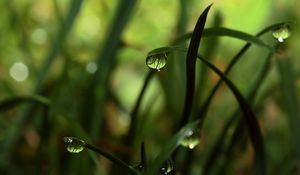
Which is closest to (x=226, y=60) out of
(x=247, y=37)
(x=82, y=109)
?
(x=82, y=109)

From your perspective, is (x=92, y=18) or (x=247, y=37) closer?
(x=247, y=37)

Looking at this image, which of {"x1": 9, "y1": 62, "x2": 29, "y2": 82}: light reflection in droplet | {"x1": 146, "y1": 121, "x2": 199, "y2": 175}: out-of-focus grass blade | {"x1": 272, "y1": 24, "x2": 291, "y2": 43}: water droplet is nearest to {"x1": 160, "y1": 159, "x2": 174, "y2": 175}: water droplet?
{"x1": 146, "y1": 121, "x2": 199, "y2": 175}: out-of-focus grass blade

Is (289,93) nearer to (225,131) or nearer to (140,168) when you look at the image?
(225,131)

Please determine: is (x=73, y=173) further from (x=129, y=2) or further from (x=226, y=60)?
(x=226, y=60)

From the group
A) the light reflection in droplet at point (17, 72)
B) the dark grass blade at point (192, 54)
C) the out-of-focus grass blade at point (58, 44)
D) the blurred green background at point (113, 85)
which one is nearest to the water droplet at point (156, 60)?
the dark grass blade at point (192, 54)

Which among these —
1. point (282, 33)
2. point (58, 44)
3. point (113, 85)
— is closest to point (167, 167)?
point (282, 33)

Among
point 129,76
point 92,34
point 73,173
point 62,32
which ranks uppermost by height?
point 92,34

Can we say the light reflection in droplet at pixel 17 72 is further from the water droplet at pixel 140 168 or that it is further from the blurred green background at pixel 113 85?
the water droplet at pixel 140 168

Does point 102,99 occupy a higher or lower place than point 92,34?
lower
